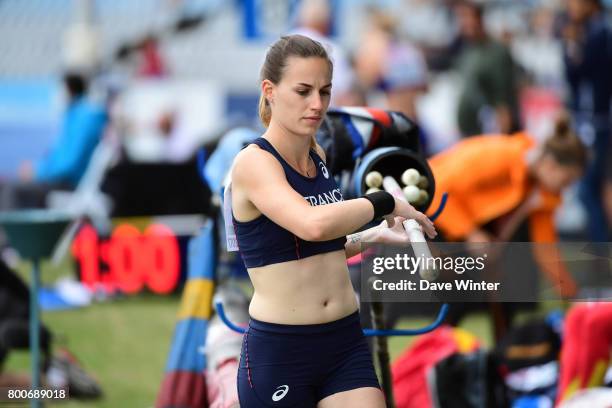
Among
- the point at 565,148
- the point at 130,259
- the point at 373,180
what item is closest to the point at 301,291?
the point at 373,180

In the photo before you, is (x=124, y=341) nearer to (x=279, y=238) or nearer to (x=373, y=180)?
(x=373, y=180)

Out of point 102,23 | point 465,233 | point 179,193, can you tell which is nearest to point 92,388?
point 465,233

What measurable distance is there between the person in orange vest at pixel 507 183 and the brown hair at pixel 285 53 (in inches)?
116

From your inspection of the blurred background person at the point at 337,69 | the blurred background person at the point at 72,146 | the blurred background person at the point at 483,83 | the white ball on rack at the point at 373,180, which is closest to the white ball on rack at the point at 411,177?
the white ball on rack at the point at 373,180

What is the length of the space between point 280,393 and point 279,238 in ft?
1.41

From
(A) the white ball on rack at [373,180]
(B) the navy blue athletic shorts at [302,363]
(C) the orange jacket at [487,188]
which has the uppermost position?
(A) the white ball on rack at [373,180]

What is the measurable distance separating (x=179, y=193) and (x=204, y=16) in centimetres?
996

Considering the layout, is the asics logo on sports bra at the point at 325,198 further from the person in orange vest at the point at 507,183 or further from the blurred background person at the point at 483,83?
the blurred background person at the point at 483,83

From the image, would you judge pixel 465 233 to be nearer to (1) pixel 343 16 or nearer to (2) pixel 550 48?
(2) pixel 550 48

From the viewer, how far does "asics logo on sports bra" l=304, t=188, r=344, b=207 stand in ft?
10.7

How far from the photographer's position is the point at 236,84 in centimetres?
1775

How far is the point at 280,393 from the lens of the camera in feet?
10.8

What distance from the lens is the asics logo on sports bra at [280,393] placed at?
328cm

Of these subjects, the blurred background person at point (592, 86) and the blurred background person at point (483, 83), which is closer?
the blurred background person at point (592, 86)
